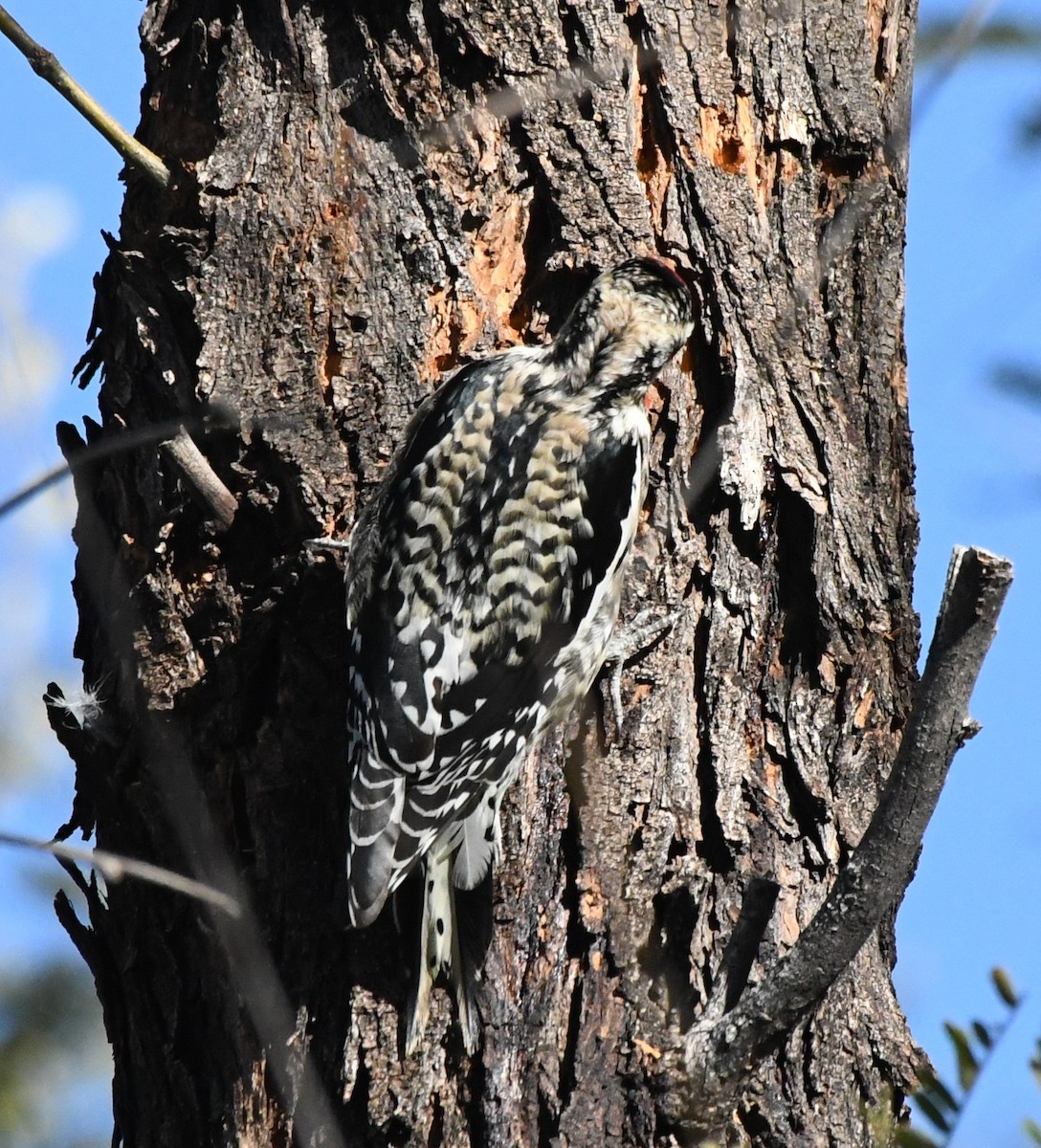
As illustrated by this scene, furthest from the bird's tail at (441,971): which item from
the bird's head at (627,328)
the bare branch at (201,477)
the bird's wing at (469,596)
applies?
the bird's head at (627,328)

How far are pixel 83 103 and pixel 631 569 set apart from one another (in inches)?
56.1

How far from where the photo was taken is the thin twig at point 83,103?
8.71ft

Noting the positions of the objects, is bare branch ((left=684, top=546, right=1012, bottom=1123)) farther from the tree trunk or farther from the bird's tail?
the bird's tail

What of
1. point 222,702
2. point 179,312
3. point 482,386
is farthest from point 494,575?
point 179,312

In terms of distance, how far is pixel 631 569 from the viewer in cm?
318

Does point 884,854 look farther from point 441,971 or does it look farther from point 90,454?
point 90,454

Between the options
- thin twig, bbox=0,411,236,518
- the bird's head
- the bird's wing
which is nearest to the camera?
thin twig, bbox=0,411,236,518

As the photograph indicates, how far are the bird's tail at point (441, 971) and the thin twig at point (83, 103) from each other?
1.56 metres

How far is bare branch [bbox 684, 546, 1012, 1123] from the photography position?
216cm

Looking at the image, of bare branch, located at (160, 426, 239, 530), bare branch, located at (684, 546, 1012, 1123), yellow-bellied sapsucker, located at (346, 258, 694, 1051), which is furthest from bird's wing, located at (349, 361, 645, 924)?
bare branch, located at (684, 546, 1012, 1123)

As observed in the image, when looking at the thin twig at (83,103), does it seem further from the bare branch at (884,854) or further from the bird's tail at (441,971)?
the bare branch at (884,854)

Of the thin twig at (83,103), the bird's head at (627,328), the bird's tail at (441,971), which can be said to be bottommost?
the bird's tail at (441,971)

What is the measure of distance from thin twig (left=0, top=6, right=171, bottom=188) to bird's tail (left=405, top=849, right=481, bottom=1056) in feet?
5.12

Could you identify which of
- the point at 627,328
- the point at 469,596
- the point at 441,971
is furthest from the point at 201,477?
the point at 441,971
